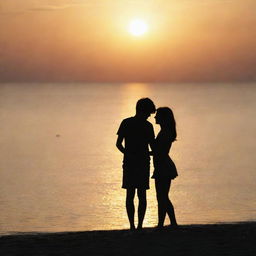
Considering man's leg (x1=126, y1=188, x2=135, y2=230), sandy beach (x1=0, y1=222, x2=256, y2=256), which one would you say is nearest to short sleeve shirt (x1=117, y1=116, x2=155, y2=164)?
man's leg (x1=126, y1=188, x2=135, y2=230)

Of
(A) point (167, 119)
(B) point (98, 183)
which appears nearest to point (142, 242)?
(A) point (167, 119)

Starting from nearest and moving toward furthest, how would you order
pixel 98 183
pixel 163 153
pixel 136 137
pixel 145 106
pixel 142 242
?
pixel 142 242 < pixel 145 106 < pixel 136 137 < pixel 163 153 < pixel 98 183

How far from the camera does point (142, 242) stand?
11000 millimetres

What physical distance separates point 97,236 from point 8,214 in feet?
A: 51.0

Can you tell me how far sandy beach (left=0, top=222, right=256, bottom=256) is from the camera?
412 inches

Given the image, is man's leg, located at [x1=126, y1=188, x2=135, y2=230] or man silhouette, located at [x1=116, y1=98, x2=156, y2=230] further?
man's leg, located at [x1=126, y1=188, x2=135, y2=230]

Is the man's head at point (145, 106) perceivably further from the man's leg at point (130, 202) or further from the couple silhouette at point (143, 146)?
the man's leg at point (130, 202)

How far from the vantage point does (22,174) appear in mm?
42594

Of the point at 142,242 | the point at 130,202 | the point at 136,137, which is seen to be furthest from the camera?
the point at 130,202

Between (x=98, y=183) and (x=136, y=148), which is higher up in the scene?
(x=98, y=183)

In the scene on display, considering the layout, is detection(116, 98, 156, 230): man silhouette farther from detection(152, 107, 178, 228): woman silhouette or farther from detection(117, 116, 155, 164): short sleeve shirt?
detection(152, 107, 178, 228): woman silhouette

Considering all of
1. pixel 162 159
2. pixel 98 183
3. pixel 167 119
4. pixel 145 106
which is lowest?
pixel 162 159

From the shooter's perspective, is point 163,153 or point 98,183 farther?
point 98,183

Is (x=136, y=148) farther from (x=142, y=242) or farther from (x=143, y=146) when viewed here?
(x=142, y=242)
